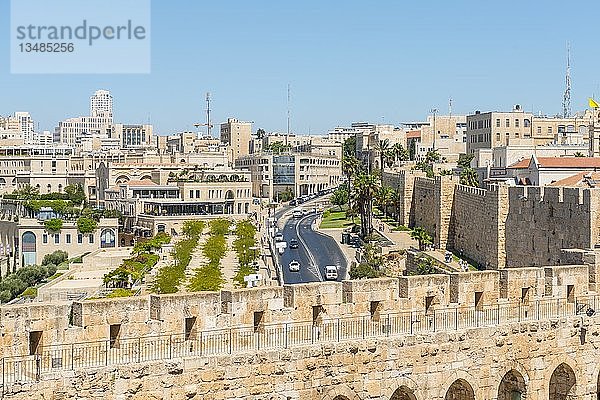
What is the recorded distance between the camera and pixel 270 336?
12.4 m

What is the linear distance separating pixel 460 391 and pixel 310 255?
40125 millimetres

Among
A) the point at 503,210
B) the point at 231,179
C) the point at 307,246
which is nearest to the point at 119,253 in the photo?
the point at 307,246

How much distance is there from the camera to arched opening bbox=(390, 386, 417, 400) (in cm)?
1307

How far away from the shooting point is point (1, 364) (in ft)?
35.3

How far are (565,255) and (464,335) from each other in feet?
12.9

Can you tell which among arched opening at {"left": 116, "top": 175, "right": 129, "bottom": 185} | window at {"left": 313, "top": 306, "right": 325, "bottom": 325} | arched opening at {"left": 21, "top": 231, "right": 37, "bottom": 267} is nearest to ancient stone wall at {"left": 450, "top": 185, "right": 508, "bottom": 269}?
window at {"left": 313, "top": 306, "right": 325, "bottom": 325}

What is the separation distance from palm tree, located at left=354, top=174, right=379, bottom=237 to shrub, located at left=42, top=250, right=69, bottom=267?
2718cm

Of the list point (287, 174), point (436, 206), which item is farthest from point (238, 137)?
point (436, 206)

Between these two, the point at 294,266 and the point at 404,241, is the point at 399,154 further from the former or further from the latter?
the point at 294,266

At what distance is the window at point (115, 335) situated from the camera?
11.4m

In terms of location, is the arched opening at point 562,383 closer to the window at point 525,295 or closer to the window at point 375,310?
the window at point 525,295

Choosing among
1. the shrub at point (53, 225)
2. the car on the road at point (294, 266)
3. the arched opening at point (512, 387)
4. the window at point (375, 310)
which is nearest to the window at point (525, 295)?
the arched opening at point (512, 387)

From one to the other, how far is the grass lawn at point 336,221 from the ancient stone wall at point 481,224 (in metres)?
22.6

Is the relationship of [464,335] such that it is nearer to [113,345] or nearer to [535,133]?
[113,345]
